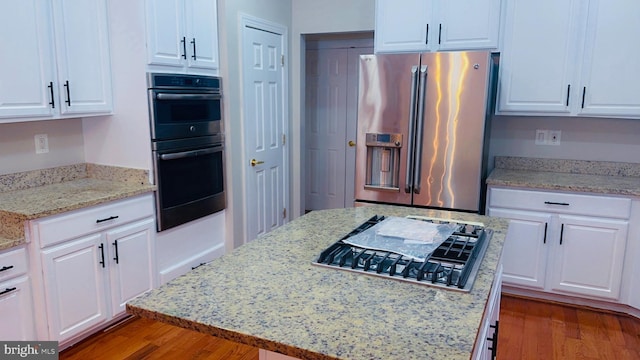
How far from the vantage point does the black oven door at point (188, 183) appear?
289cm

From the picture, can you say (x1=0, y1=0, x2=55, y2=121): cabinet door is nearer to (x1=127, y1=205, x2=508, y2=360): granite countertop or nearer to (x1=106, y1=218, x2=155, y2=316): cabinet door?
(x1=106, y1=218, x2=155, y2=316): cabinet door

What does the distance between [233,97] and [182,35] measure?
0.63 metres

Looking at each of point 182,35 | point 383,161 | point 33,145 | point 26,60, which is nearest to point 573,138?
point 383,161

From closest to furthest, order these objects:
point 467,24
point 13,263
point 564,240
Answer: point 13,263
point 564,240
point 467,24

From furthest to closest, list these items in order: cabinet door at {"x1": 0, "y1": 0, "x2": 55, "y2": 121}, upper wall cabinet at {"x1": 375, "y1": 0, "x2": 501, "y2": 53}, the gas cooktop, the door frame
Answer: the door frame → upper wall cabinet at {"x1": 375, "y1": 0, "x2": 501, "y2": 53} → cabinet door at {"x1": 0, "y1": 0, "x2": 55, "y2": 121} → the gas cooktop

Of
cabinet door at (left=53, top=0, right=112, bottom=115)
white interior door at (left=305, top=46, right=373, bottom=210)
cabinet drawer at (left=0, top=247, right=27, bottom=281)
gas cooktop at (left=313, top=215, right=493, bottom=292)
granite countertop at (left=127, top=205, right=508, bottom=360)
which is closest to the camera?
granite countertop at (left=127, top=205, right=508, bottom=360)

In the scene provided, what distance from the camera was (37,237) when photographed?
2.19m

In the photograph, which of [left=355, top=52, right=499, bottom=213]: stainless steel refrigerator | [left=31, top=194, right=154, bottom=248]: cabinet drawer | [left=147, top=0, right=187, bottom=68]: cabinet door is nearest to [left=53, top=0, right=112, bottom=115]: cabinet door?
[left=147, top=0, right=187, bottom=68]: cabinet door

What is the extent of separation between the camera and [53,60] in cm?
242

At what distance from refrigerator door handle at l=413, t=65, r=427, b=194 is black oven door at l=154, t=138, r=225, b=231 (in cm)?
141

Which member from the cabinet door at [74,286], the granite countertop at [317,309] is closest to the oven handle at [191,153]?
the cabinet door at [74,286]

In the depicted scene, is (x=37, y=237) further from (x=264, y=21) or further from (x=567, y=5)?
(x=567, y=5)

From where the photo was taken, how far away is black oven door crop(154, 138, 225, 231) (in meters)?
2.89

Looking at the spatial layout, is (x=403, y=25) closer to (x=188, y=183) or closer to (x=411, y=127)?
(x=411, y=127)
